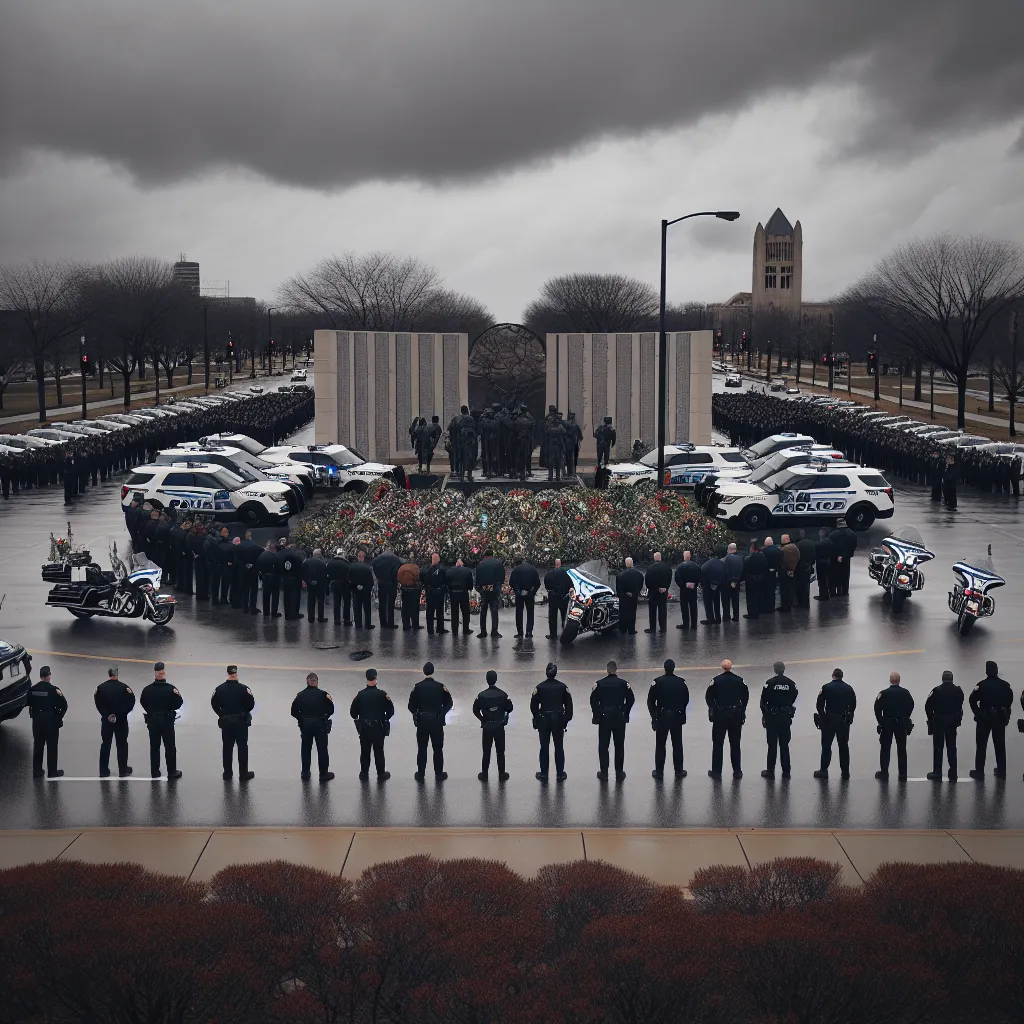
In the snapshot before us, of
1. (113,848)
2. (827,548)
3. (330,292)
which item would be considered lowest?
(113,848)

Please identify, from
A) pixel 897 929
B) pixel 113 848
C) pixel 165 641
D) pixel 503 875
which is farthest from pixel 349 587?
pixel 897 929

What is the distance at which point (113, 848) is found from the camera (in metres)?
11.1

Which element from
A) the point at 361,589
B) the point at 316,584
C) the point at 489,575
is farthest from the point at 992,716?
the point at 316,584

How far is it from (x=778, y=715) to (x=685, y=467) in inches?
890

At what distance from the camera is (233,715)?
510 inches

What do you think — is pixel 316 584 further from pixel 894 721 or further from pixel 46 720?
pixel 894 721

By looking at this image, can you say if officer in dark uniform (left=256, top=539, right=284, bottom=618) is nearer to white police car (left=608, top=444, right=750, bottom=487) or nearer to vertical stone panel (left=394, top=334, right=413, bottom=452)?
white police car (left=608, top=444, right=750, bottom=487)

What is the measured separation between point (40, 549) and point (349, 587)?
10503 mm

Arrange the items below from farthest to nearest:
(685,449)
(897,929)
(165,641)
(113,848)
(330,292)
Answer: (330,292) < (685,449) < (165,641) < (113,848) < (897,929)

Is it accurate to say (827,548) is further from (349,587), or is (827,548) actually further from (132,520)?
(132,520)

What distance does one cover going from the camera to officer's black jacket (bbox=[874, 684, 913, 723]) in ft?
42.4

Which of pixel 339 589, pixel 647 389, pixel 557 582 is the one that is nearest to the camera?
pixel 557 582

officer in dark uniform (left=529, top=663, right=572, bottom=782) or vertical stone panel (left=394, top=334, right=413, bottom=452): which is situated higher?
vertical stone panel (left=394, top=334, right=413, bottom=452)

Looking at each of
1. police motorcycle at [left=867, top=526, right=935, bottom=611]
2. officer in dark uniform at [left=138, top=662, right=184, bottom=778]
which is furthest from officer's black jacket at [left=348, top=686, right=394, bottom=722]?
police motorcycle at [left=867, top=526, right=935, bottom=611]
